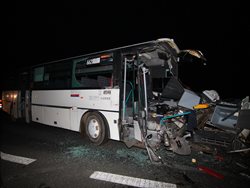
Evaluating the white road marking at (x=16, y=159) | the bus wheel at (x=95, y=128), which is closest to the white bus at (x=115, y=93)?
the bus wheel at (x=95, y=128)

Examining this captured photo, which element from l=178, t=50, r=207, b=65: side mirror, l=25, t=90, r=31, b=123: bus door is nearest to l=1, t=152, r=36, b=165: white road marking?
l=25, t=90, r=31, b=123: bus door

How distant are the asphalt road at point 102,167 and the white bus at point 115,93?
0.43m

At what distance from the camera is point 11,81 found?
323 inches

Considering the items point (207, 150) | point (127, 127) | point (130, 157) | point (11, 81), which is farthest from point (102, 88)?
point (11, 81)

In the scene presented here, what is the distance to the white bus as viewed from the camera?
12.5 ft

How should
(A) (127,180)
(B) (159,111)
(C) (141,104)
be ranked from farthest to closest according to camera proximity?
(B) (159,111) → (C) (141,104) → (A) (127,180)

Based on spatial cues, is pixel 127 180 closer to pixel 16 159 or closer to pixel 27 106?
pixel 16 159

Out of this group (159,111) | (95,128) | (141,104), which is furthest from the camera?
(95,128)

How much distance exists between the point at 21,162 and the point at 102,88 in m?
2.85

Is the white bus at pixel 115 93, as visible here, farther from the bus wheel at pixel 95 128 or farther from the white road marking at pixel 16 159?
the white road marking at pixel 16 159

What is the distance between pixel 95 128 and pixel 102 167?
1.51 metres

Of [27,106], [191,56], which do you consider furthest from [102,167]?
[27,106]

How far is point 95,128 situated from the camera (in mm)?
4613

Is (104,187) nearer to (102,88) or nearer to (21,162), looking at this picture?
(21,162)
